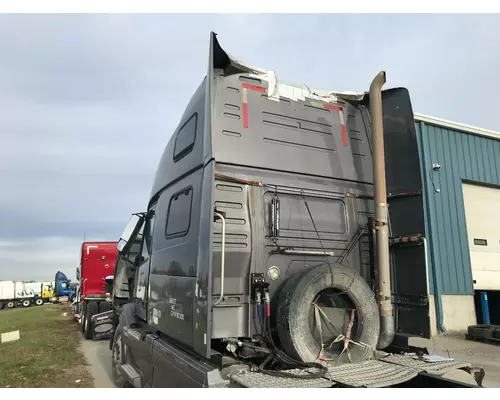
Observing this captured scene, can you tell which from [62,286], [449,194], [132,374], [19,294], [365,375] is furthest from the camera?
[19,294]

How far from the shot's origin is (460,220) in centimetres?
1112

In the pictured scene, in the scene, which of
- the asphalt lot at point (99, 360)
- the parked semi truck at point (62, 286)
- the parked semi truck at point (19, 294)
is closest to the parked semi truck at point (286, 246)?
the asphalt lot at point (99, 360)

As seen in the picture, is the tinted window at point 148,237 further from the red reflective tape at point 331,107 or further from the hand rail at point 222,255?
the red reflective tape at point 331,107

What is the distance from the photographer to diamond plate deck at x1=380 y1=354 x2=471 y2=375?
2.78 metres

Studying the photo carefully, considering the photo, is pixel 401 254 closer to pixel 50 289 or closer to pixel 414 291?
pixel 414 291

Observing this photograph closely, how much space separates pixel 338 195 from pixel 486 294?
1033 cm

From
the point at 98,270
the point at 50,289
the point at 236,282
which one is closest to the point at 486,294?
the point at 236,282

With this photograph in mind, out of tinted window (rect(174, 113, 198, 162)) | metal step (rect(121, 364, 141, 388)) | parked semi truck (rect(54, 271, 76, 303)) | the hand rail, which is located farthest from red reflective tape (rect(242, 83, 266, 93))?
parked semi truck (rect(54, 271, 76, 303))

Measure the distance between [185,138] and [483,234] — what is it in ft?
35.9

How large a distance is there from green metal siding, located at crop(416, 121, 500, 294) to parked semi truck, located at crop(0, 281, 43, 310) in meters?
42.2

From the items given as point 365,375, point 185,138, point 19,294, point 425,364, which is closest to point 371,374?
point 365,375

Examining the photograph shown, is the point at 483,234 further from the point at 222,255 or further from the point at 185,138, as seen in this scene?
the point at 222,255

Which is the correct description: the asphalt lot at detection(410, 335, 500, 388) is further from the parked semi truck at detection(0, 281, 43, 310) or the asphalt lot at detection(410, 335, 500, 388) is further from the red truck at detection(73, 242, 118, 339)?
the parked semi truck at detection(0, 281, 43, 310)

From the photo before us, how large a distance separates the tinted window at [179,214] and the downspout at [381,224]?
1.73 meters
